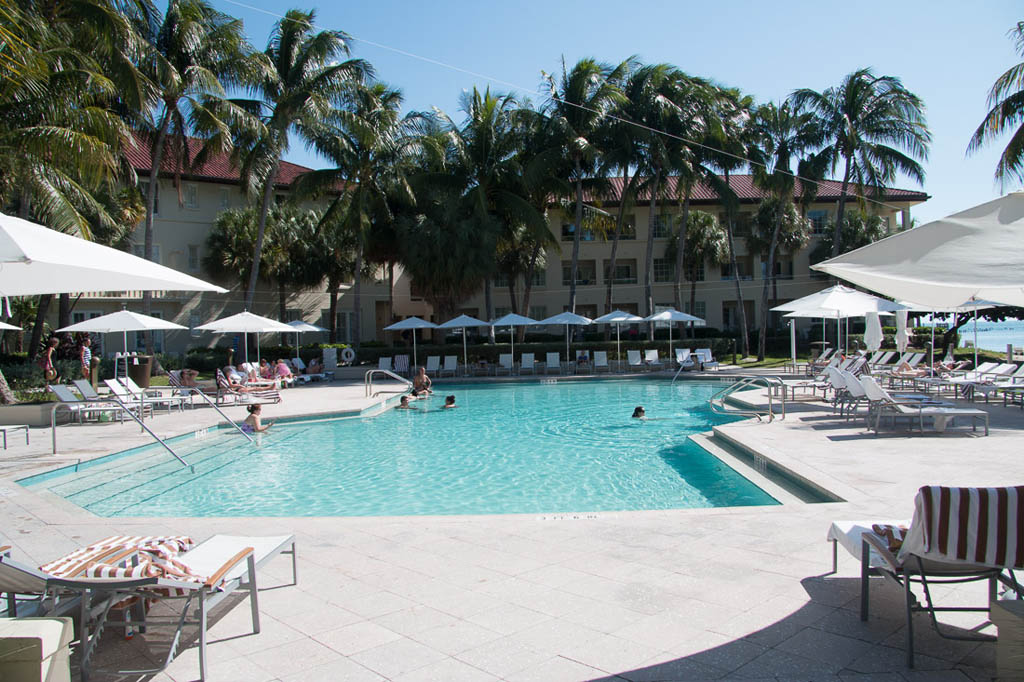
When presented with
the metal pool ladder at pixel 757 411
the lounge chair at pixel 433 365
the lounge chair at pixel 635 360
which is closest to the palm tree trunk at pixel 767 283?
the lounge chair at pixel 635 360

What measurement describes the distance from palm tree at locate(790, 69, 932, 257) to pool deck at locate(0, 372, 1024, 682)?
86.0ft

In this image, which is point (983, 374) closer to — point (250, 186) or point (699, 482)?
point (699, 482)

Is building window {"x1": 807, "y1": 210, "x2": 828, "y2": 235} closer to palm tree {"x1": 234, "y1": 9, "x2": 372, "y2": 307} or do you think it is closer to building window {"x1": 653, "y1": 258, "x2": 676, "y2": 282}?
building window {"x1": 653, "y1": 258, "x2": 676, "y2": 282}

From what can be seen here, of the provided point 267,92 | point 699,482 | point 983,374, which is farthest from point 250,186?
point 983,374

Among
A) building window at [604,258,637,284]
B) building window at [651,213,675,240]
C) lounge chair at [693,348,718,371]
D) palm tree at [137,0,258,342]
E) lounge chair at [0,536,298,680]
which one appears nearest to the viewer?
lounge chair at [0,536,298,680]

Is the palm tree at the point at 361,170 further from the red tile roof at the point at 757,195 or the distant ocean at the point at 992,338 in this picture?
the distant ocean at the point at 992,338

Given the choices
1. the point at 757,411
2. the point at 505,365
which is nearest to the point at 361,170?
the point at 505,365

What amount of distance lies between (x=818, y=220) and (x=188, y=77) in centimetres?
3319

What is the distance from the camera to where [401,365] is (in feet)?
88.1

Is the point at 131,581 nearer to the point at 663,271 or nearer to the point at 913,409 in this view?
the point at 913,409

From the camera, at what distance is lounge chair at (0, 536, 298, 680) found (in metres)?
3.34

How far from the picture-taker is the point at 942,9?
8898mm

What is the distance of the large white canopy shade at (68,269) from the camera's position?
3916 millimetres

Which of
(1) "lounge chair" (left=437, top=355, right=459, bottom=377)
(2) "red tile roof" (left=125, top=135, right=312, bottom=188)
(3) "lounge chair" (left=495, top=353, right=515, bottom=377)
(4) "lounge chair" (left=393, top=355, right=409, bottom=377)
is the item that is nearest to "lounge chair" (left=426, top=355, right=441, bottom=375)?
(1) "lounge chair" (left=437, top=355, right=459, bottom=377)
